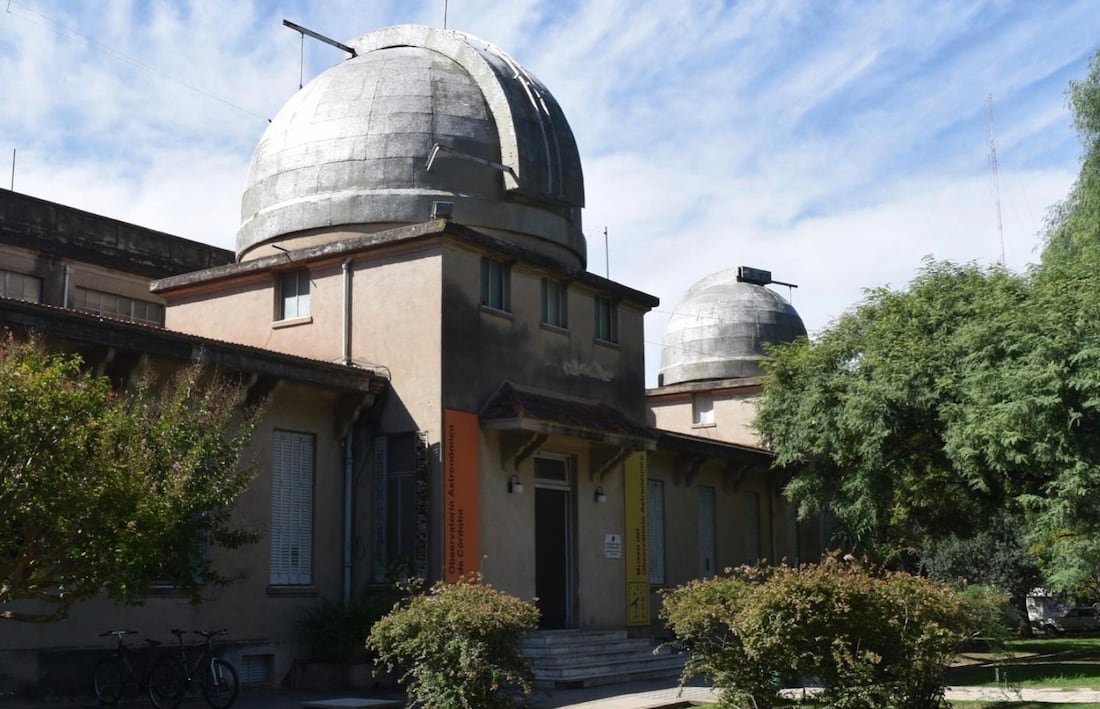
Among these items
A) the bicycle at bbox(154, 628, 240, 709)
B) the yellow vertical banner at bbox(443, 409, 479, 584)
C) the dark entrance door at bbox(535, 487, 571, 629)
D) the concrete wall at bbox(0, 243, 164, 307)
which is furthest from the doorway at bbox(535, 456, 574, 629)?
the concrete wall at bbox(0, 243, 164, 307)

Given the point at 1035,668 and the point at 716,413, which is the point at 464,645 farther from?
the point at 716,413

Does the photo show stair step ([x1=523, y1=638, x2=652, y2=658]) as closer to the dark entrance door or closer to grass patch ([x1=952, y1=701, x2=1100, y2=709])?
the dark entrance door

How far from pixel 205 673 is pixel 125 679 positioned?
3.20ft

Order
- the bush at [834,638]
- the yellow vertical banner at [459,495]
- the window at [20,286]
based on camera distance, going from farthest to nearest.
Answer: the window at [20,286]
the yellow vertical banner at [459,495]
the bush at [834,638]

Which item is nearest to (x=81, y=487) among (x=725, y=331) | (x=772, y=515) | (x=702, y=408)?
(x=772, y=515)

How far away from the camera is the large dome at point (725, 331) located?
3519cm

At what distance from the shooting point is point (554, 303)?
22.5 meters

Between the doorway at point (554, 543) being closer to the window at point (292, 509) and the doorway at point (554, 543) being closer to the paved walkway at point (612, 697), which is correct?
the paved walkway at point (612, 697)

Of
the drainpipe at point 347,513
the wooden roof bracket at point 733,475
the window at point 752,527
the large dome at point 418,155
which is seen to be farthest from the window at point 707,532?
the drainpipe at point 347,513

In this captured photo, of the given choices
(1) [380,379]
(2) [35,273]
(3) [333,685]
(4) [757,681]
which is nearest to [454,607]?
(4) [757,681]

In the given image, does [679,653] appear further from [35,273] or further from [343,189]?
[35,273]

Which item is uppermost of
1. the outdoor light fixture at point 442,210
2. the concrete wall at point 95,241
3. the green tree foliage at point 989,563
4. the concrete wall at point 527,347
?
the concrete wall at point 95,241

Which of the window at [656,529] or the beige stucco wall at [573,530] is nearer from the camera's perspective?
the beige stucco wall at [573,530]

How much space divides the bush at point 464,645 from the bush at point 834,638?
1.83 m
